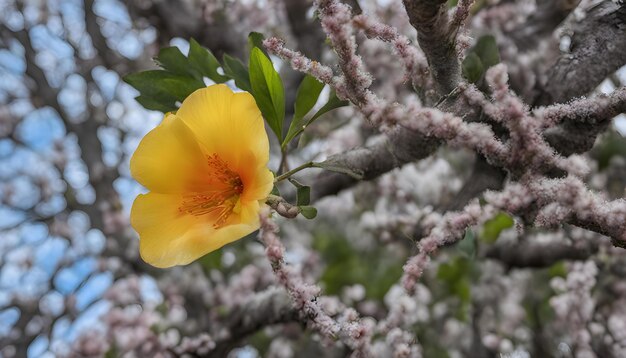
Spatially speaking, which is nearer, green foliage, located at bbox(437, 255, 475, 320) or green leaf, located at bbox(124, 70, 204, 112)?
green leaf, located at bbox(124, 70, 204, 112)

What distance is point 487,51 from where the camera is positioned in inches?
37.9

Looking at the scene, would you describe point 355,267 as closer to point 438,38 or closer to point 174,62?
point 174,62

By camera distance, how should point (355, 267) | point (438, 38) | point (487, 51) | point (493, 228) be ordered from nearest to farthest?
point (438, 38)
point (487, 51)
point (493, 228)
point (355, 267)

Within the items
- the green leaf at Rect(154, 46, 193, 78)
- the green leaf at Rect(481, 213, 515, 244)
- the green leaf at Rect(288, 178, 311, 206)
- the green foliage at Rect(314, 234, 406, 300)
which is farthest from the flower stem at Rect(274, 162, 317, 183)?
the green foliage at Rect(314, 234, 406, 300)

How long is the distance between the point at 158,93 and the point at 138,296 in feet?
6.07

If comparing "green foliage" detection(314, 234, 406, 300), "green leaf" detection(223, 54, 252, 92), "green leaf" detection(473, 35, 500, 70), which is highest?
"green leaf" detection(473, 35, 500, 70)

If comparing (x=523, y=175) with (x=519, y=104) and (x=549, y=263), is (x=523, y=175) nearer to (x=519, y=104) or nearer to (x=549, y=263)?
(x=519, y=104)

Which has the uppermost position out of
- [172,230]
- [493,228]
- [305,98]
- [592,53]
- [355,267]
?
[592,53]

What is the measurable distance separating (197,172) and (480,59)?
1.70 feet

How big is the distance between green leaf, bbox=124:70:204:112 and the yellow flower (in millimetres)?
174

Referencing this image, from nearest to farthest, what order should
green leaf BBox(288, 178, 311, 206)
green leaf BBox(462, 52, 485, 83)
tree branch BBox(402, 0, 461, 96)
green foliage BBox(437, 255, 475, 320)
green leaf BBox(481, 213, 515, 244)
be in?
tree branch BBox(402, 0, 461, 96) → green leaf BBox(288, 178, 311, 206) → green leaf BBox(462, 52, 485, 83) → green leaf BBox(481, 213, 515, 244) → green foliage BBox(437, 255, 475, 320)

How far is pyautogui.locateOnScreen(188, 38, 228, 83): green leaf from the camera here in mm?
935

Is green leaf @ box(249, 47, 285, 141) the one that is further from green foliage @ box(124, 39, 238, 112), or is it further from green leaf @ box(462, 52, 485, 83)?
green leaf @ box(462, 52, 485, 83)

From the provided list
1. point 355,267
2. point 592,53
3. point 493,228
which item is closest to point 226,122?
point 592,53
